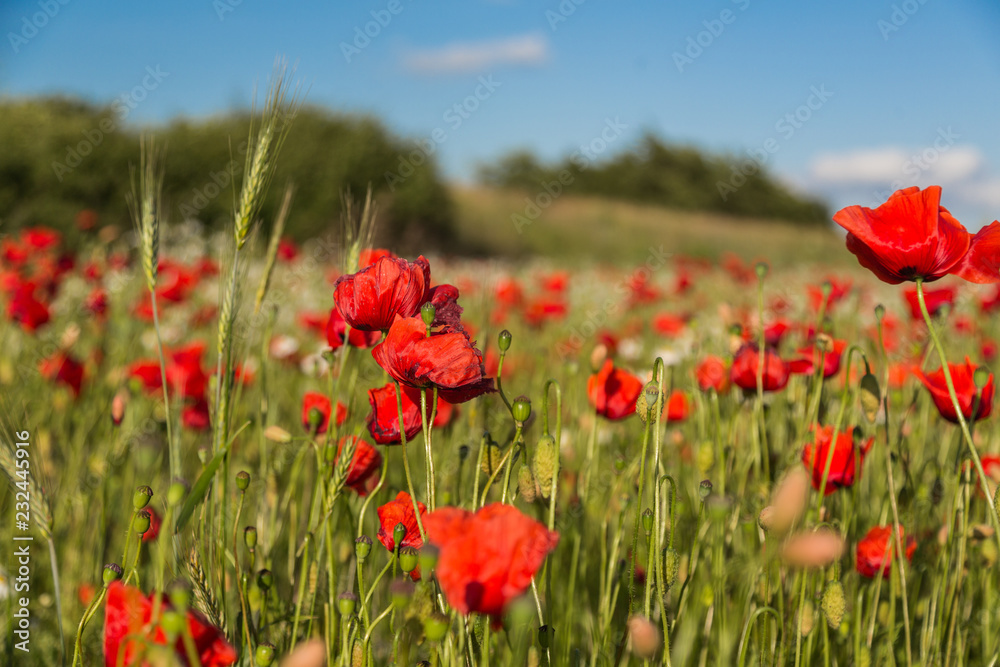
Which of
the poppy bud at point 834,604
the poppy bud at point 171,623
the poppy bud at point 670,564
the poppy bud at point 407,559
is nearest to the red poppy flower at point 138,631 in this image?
the poppy bud at point 171,623

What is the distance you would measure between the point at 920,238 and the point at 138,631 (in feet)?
3.02

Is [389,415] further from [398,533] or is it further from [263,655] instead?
[263,655]

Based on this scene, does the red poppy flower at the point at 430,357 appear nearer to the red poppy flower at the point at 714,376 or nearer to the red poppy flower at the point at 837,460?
the red poppy flower at the point at 837,460

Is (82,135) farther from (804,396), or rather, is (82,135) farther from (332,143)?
(804,396)

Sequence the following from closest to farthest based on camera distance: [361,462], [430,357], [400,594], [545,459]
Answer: [400,594] < [430,357] < [545,459] < [361,462]

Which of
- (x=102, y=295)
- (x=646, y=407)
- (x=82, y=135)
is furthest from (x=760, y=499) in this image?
(x=82, y=135)

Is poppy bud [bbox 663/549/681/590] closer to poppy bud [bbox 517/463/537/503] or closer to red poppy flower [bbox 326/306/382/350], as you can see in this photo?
poppy bud [bbox 517/463/537/503]

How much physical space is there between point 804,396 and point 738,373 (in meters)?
0.43

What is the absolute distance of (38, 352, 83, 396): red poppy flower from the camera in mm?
1884

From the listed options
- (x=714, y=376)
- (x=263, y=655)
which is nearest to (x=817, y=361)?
(x=714, y=376)

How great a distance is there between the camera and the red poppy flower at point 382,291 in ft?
2.70

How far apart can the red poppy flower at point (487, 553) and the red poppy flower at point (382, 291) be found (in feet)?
1.02

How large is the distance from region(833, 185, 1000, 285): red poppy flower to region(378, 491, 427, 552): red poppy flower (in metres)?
0.62

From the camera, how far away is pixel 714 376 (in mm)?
1459
